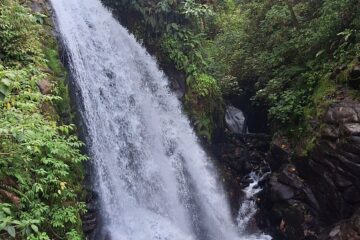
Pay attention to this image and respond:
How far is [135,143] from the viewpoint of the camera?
11.2m

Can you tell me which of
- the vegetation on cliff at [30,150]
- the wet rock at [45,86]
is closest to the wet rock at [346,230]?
the vegetation on cliff at [30,150]

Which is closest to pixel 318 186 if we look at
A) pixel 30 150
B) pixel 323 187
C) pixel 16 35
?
pixel 323 187

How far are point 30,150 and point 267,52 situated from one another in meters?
10.8

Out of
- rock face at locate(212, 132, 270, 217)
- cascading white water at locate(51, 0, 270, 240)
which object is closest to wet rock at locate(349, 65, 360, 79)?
rock face at locate(212, 132, 270, 217)

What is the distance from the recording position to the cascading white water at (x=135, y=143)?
9805mm

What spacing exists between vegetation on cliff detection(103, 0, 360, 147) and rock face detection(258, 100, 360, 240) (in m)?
0.91

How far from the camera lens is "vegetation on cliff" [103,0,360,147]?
10750mm

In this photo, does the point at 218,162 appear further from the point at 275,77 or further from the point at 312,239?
the point at 312,239

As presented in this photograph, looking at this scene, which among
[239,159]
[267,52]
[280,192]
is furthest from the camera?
[267,52]

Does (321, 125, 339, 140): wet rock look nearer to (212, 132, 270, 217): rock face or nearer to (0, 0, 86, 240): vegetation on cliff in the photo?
(212, 132, 270, 217): rock face

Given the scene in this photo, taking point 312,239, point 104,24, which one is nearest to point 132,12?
point 104,24

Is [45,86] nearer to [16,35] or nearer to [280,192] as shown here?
[16,35]

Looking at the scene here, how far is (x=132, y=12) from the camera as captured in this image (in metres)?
14.4

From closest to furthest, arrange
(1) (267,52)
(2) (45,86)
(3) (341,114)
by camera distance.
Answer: (2) (45,86) → (3) (341,114) → (1) (267,52)
